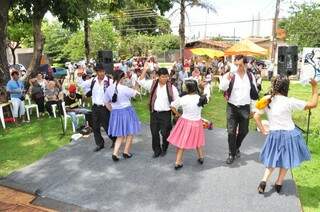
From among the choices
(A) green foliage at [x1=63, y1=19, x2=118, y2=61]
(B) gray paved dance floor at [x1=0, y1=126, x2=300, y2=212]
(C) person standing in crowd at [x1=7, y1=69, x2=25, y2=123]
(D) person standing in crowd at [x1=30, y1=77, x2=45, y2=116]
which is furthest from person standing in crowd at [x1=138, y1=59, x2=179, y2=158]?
(A) green foliage at [x1=63, y1=19, x2=118, y2=61]

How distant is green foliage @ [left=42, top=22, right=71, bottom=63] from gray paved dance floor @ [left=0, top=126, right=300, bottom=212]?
3570 centimetres

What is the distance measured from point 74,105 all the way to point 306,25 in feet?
70.6

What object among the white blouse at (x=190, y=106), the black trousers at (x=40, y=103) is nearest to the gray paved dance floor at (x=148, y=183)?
the white blouse at (x=190, y=106)

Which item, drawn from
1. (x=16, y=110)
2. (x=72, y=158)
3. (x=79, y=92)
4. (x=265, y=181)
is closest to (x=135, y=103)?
(x=79, y=92)

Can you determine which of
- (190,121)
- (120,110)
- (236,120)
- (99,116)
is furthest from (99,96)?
(236,120)

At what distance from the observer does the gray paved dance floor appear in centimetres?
504

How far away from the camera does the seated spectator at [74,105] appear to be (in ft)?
28.6

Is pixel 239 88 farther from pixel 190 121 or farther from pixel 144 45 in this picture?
pixel 144 45

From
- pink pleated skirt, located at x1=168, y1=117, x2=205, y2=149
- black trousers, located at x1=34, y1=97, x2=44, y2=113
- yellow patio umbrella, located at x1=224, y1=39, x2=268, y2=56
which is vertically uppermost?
yellow patio umbrella, located at x1=224, y1=39, x2=268, y2=56

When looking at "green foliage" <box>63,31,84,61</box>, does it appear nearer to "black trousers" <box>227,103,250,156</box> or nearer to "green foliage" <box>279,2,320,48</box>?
"green foliage" <box>279,2,320,48</box>

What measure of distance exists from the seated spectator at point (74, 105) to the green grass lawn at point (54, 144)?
40 cm

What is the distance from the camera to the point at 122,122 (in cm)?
648

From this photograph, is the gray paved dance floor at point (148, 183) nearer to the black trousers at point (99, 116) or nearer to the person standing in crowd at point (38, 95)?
the black trousers at point (99, 116)

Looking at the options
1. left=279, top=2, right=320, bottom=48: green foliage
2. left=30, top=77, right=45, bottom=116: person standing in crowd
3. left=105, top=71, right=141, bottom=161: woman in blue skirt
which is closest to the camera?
left=105, top=71, right=141, bottom=161: woman in blue skirt
